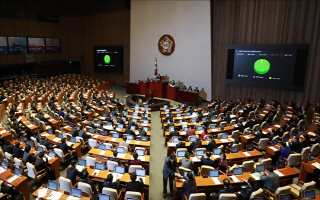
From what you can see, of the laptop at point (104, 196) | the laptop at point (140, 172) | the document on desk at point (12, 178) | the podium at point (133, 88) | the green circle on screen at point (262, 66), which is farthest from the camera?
the podium at point (133, 88)

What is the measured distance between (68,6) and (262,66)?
74.4 ft

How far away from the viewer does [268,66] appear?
17266 mm

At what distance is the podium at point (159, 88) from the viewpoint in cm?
2080

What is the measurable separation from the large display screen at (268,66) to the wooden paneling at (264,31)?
1.62ft

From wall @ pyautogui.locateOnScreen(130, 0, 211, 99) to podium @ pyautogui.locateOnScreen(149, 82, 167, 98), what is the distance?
246 centimetres

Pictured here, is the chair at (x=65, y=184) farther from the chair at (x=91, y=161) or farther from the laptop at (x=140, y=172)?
the laptop at (x=140, y=172)

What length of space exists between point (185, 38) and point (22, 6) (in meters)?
17.1

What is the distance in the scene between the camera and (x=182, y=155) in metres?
8.08

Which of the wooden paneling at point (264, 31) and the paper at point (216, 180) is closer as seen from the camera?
the paper at point (216, 180)

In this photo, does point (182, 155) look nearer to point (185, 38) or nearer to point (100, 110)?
point (100, 110)

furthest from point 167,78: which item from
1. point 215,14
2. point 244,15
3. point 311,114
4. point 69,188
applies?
point 69,188

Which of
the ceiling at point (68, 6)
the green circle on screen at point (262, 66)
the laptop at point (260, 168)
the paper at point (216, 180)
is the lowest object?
the paper at point (216, 180)

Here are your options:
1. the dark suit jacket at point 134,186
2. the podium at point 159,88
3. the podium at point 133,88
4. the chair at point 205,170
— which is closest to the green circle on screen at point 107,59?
the podium at point 133,88

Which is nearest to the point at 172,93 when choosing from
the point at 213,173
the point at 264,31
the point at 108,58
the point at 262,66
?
the point at 262,66
